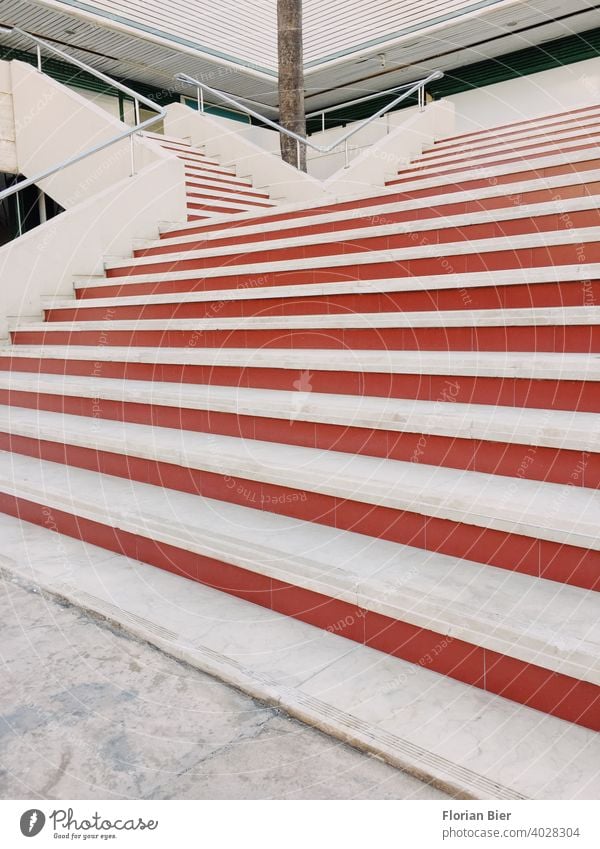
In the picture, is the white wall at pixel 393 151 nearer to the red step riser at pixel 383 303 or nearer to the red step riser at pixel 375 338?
the red step riser at pixel 383 303

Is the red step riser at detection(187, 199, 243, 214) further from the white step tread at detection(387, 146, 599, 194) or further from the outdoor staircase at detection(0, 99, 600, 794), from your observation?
the white step tread at detection(387, 146, 599, 194)

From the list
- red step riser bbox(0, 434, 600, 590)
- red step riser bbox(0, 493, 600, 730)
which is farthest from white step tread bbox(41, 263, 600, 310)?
red step riser bbox(0, 493, 600, 730)

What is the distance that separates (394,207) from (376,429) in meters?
2.08

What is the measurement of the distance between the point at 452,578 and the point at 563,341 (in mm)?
1156

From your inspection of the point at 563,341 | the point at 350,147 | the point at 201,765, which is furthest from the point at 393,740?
the point at 350,147

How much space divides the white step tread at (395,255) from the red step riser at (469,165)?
4.77 feet

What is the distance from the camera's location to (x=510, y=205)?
3.73m

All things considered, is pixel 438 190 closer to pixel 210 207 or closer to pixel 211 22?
pixel 210 207

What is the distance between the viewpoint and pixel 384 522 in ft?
7.89

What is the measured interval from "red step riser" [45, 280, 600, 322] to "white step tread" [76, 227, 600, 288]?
29 cm

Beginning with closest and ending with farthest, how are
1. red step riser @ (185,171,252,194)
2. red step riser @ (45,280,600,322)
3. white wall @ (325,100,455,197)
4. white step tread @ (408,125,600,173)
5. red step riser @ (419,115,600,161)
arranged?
1. red step riser @ (45,280,600,322)
2. white step tread @ (408,125,600,173)
3. red step riser @ (419,115,600,161)
4. red step riser @ (185,171,252,194)
5. white wall @ (325,100,455,197)

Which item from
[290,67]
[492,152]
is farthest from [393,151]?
[492,152]

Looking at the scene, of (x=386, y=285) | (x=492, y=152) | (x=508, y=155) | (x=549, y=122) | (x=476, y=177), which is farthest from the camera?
(x=549, y=122)

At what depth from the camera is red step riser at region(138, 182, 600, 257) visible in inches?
144
